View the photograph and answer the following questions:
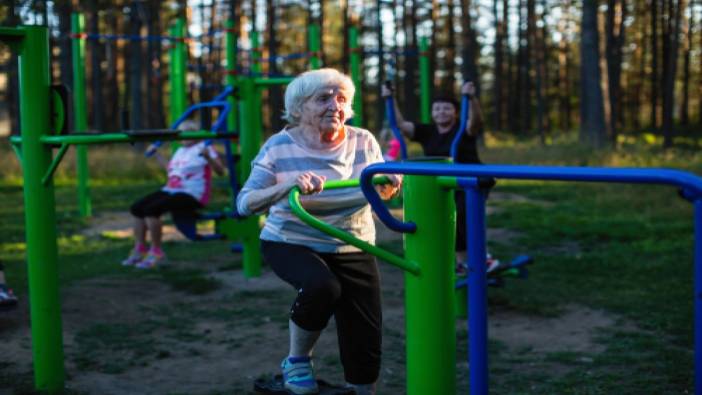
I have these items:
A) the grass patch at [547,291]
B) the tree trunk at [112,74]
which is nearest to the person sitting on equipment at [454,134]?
the grass patch at [547,291]

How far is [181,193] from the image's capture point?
6938 millimetres

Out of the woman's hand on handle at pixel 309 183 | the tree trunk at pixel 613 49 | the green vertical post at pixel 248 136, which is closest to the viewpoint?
the woman's hand on handle at pixel 309 183

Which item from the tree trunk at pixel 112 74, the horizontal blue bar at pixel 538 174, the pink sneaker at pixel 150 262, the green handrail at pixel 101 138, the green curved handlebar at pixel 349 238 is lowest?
the pink sneaker at pixel 150 262

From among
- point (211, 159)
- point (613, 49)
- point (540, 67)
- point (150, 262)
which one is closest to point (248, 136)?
point (211, 159)

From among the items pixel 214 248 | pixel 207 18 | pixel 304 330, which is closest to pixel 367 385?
pixel 304 330

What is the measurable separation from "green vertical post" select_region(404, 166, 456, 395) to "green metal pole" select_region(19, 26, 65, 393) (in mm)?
1714

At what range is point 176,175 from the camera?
7.05m

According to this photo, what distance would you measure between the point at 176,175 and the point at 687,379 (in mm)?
4239

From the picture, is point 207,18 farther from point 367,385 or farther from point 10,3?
point 367,385

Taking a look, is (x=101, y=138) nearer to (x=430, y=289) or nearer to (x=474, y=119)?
(x=430, y=289)

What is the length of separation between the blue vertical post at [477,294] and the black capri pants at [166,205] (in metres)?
4.54

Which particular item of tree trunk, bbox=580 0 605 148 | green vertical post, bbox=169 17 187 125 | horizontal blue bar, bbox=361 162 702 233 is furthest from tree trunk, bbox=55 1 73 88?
horizontal blue bar, bbox=361 162 702 233

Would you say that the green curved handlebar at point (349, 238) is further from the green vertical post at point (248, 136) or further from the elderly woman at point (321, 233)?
the green vertical post at point (248, 136)

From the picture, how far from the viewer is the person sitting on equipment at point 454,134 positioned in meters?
5.55
